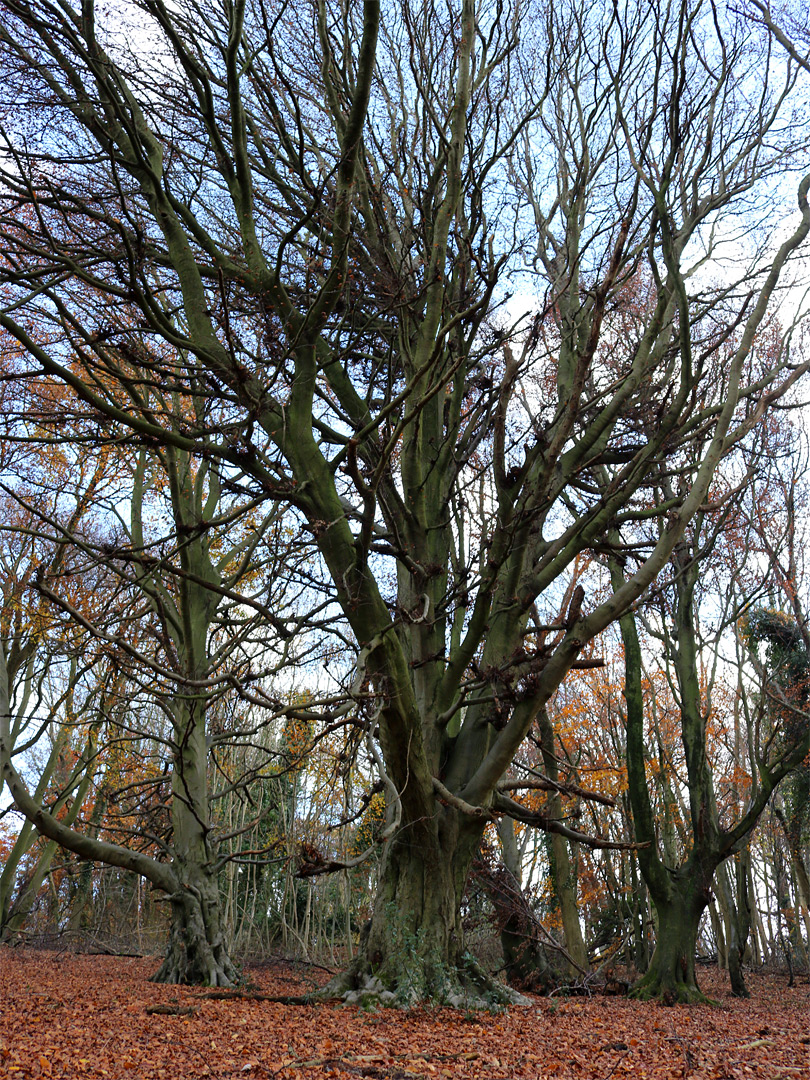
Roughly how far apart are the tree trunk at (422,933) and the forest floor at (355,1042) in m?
0.22

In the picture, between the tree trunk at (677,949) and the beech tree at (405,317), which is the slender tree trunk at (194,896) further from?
the tree trunk at (677,949)

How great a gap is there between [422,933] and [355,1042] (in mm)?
1526

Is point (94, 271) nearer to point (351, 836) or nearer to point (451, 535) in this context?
point (451, 535)

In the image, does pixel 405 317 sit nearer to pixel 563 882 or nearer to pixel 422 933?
pixel 422 933

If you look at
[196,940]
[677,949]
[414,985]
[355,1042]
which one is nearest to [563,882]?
[677,949]

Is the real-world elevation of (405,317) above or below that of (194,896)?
above

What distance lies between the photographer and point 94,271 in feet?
22.1

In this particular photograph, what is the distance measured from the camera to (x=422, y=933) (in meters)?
5.14

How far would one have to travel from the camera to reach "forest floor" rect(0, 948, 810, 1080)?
3.09m

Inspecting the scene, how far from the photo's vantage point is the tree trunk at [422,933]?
4.98 meters

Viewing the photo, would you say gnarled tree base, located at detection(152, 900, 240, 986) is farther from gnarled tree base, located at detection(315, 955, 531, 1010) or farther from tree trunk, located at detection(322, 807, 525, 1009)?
gnarled tree base, located at detection(315, 955, 531, 1010)

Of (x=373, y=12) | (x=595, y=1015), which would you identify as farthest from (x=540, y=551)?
(x=373, y=12)

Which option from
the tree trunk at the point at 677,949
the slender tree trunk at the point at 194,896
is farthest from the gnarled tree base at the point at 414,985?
the tree trunk at the point at 677,949

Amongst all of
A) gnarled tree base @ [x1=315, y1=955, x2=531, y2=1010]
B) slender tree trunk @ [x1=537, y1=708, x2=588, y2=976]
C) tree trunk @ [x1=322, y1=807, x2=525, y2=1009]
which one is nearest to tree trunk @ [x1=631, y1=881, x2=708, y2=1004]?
slender tree trunk @ [x1=537, y1=708, x2=588, y2=976]
